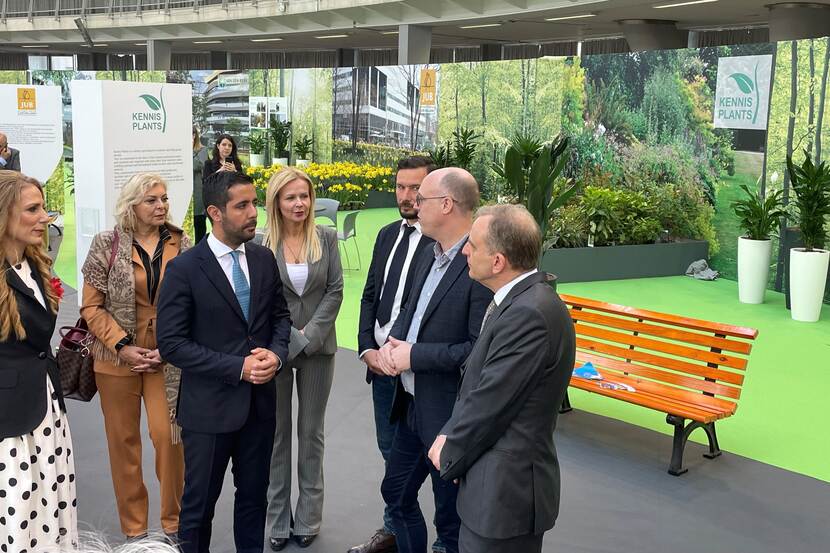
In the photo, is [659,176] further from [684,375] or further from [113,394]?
[113,394]

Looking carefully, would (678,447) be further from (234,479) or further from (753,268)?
(753,268)

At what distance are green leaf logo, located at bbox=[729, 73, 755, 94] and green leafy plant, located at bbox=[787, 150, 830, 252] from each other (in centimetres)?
215

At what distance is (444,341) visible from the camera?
3.33 meters

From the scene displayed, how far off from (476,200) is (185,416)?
1.43 meters

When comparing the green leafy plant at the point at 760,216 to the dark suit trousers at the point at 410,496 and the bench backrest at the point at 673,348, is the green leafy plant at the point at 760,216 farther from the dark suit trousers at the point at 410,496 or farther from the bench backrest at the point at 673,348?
the dark suit trousers at the point at 410,496

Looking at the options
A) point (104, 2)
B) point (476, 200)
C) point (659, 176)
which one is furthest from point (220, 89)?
point (476, 200)

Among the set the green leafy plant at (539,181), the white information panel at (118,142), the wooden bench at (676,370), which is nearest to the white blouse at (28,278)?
the white information panel at (118,142)

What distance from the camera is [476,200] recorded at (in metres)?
3.38

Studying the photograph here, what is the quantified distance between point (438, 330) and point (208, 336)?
90 centimetres

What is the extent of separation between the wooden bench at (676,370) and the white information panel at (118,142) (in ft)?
9.98

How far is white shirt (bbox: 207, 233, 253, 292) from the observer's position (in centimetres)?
344

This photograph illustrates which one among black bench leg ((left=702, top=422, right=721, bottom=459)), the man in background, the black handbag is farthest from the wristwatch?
black bench leg ((left=702, top=422, right=721, bottom=459))

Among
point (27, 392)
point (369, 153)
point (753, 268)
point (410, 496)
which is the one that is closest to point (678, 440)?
point (410, 496)

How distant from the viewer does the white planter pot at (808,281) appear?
9625 mm
